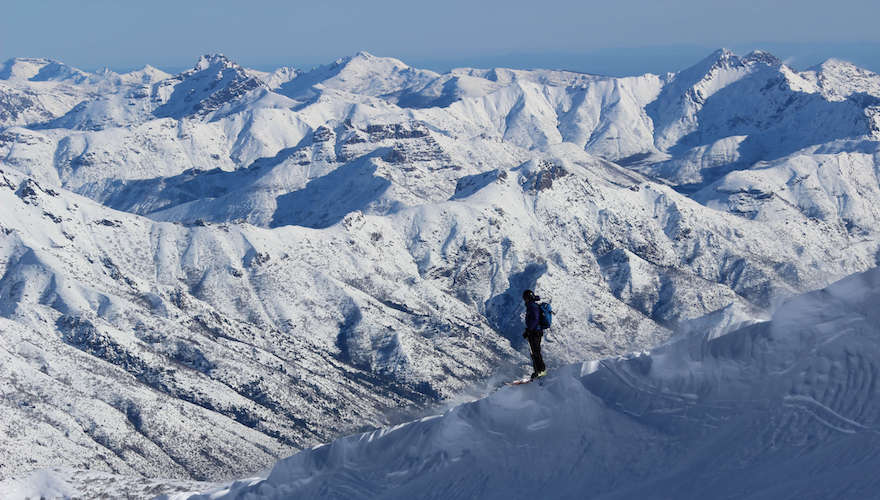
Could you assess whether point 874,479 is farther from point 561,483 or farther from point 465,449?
point 465,449

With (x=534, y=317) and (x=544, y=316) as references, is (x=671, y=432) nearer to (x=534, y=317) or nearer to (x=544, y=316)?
(x=544, y=316)

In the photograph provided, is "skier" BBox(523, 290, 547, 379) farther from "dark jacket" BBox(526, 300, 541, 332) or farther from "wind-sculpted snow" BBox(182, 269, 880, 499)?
"wind-sculpted snow" BBox(182, 269, 880, 499)

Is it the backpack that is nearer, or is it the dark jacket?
the backpack

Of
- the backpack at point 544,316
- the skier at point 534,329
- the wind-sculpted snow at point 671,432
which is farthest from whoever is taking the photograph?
the skier at point 534,329

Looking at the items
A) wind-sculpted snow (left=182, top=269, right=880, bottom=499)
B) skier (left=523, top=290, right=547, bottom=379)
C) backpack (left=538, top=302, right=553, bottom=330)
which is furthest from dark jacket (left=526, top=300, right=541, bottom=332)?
wind-sculpted snow (left=182, top=269, right=880, bottom=499)

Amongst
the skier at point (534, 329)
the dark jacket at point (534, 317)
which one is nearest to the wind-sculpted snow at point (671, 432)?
the skier at point (534, 329)

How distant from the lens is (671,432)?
33.5 m

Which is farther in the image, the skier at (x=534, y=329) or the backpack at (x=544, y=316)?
the skier at (x=534, y=329)

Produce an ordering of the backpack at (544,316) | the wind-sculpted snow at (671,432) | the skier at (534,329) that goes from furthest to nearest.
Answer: the skier at (534,329), the backpack at (544,316), the wind-sculpted snow at (671,432)

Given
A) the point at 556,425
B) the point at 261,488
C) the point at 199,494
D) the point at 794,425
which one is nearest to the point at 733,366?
the point at 794,425

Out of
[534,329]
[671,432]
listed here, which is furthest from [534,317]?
[671,432]

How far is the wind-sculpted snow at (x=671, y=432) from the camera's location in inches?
1187

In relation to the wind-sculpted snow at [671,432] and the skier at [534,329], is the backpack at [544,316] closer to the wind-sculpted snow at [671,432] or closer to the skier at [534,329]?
the skier at [534,329]

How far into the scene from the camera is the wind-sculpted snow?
98.9 ft
